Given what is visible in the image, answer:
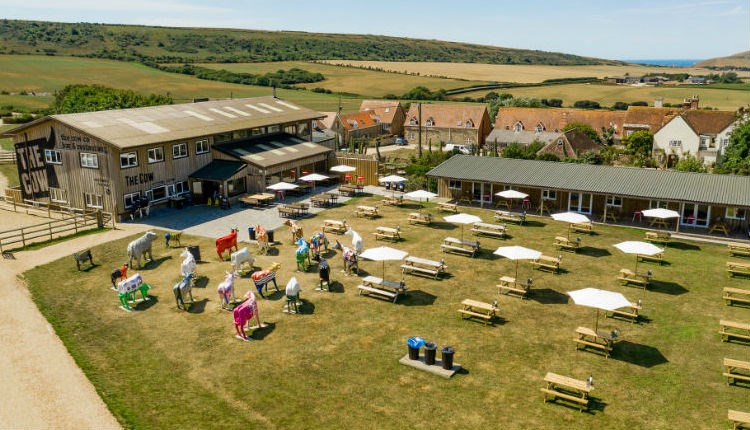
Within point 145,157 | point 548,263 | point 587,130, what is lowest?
point 548,263

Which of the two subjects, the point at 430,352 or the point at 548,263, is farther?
the point at 548,263

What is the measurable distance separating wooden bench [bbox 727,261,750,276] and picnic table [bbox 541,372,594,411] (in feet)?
52.5

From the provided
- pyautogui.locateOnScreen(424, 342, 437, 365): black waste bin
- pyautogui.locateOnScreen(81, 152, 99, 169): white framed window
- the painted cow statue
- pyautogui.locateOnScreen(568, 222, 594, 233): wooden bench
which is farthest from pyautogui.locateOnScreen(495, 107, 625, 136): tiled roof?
pyautogui.locateOnScreen(424, 342, 437, 365): black waste bin

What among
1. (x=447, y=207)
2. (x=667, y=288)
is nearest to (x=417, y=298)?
(x=667, y=288)

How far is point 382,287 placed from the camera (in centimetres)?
2556

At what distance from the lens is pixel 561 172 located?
40.1m

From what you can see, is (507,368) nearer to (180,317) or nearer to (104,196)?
(180,317)

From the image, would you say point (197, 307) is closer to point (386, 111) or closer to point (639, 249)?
point (639, 249)

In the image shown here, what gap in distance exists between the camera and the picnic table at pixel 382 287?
24484 mm

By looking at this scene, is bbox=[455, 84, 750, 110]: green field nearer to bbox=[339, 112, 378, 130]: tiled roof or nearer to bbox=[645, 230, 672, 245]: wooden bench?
bbox=[339, 112, 378, 130]: tiled roof

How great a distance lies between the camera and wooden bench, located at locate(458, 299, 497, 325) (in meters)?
22.2

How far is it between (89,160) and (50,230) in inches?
273

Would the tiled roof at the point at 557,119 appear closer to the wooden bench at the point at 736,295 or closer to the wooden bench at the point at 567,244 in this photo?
the wooden bench at the point at 567,244

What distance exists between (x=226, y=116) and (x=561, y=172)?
29139 millimetres
